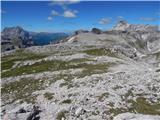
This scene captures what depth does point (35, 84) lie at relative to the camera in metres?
49.4

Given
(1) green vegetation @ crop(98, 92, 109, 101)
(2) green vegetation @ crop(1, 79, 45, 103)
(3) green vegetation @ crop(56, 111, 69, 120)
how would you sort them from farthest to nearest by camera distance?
(2) green vegetation @ crop(1, 79, 45, 103) → (1) green vegetation @ crop(98, 92, 109, 101) → (3) green vegetation @ crop(56, 111, 69, 120)

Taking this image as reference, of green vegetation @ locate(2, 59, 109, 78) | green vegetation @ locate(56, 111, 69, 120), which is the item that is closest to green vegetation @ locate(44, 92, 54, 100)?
green vegetation @ locate(56, 111, 69, 120)

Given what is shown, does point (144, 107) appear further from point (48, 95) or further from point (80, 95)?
point (48, 95)

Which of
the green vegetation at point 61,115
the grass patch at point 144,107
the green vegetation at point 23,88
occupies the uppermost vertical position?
the grass patch at point 144,107

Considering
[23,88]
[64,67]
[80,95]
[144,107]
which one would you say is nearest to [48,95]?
[80,95]

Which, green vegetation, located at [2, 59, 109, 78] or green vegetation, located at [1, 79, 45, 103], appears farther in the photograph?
green vegetation, located at [2, 59, 109, 78]

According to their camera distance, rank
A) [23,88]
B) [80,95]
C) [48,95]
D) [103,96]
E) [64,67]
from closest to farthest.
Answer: [103,96] < [80,95] < [48,95] < [23,88] < [64,67]

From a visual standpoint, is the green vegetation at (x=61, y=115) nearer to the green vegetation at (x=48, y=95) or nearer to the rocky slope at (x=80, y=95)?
the rocky slope at (x=80, y=95)

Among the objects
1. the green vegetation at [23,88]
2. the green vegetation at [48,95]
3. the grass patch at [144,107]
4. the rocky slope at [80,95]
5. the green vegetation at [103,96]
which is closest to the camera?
the rocky slope at [80,95]

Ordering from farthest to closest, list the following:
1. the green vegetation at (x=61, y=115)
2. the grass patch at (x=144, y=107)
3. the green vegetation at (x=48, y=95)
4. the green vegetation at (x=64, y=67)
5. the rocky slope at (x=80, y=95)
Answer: the green vegetation at (x=64, y=67) → the green vegetation at (x=48, y=95) → the grass patch at (x=144, y=107) → the green vegetation at (x=61, y=115) → the rocky slope at (x=80, y=95)

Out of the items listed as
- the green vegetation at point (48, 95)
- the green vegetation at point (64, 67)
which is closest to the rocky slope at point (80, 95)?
the green vegetation at point (48, 95)

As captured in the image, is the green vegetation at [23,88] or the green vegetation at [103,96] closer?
the green vegetation at [103,96]

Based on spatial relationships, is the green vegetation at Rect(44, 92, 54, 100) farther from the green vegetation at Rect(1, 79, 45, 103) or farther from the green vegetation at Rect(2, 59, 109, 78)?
the green vegetation at Rect(2, 59, 109, 78)

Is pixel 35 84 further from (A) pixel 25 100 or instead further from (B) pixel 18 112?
(B) pixel 18 112
